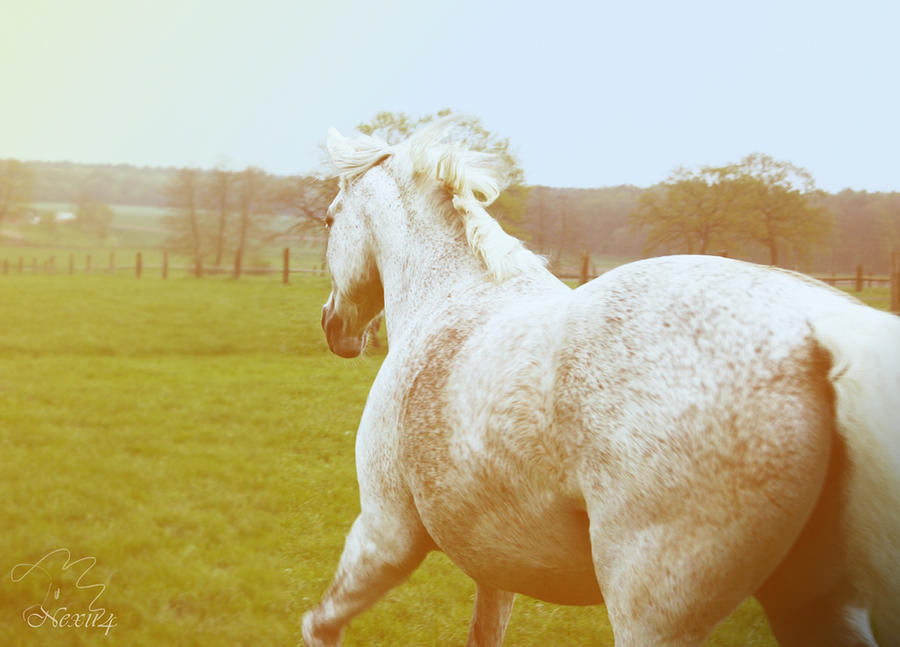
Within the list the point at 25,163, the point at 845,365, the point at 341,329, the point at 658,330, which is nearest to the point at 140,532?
the point at 341,329

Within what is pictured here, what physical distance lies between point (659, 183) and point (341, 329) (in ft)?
7.90

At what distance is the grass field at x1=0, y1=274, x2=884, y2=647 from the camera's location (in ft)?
12.2

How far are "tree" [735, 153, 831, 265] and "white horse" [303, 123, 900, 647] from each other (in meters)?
2.72

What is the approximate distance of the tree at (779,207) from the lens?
162 inches

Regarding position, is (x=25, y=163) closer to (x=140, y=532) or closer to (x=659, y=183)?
(x=140, y=532)

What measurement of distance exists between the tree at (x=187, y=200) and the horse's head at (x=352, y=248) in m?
9.03

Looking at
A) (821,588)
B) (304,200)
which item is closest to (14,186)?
(304,200)

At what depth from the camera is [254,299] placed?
12.7 metres

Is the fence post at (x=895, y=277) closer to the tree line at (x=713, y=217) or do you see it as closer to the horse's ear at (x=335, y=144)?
the tree line at (x=713, y=217)

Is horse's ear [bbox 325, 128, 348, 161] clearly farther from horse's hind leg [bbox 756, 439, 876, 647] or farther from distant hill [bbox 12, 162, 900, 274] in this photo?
horse's hind leg [bbox 756, 439, 876, 647]

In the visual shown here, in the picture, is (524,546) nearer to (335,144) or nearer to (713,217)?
(335,144)

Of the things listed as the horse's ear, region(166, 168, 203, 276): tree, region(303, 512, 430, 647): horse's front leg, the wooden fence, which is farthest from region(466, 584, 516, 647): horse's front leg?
region(166, 168, 203, 276): tree

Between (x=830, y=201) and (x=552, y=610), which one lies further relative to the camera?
(x=830, y=201)

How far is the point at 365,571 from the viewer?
7.47ft
